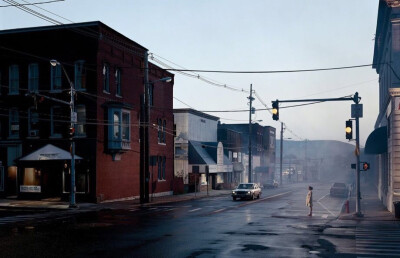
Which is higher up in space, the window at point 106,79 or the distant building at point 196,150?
the window at point 106,79

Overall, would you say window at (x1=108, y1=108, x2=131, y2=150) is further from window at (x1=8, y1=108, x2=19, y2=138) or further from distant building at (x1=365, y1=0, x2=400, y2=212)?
distant building at (x1=365, y1=0, x2=400, y2=212)

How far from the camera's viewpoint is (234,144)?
7494 centimetres

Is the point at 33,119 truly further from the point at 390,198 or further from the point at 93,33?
the point at 390,198

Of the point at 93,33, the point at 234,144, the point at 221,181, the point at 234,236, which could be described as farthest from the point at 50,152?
the point at 234,144

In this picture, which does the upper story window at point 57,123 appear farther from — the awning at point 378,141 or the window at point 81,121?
the awning at point 378,141

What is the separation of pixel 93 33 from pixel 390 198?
24820 millimetres

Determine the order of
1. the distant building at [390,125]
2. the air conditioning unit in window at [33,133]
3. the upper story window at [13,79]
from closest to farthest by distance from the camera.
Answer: the distant building at [390,125], the air conditioning unit in window at [33,133], the upper story window at [13,79]

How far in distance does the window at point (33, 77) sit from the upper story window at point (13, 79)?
1440 mm

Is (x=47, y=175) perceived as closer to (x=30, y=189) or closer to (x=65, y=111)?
(x=30, y=189)

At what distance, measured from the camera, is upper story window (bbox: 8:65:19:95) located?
127ft

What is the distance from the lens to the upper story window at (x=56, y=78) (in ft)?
121

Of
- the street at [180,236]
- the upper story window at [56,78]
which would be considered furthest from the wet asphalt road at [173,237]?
the upper story window at [56,78]

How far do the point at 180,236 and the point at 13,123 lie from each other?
25943 mm

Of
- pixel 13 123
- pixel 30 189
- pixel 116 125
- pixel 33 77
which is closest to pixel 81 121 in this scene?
pixel 116 125
